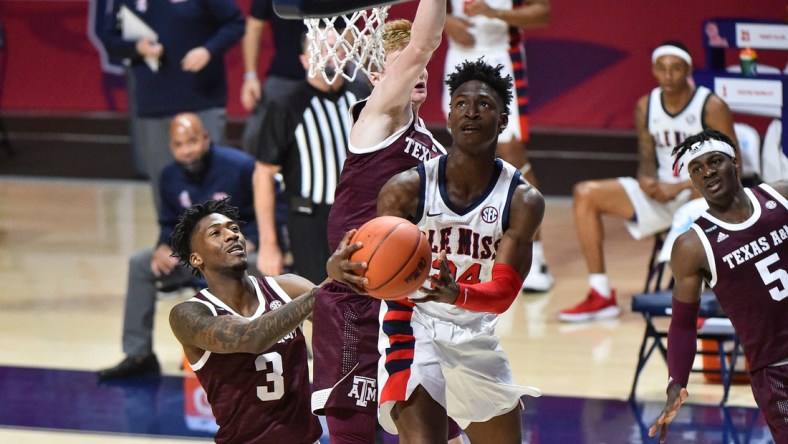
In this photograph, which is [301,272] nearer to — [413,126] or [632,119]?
[413,126]

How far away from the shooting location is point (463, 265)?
15.6ft

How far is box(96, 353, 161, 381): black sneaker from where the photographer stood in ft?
25.1

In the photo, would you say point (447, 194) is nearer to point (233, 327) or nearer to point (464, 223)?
point (464, 223)

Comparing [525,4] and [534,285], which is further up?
[525,4]

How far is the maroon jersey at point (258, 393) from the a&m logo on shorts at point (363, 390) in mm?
186

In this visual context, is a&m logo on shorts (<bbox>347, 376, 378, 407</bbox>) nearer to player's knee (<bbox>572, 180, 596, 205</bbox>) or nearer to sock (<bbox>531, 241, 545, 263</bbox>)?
player's knee (<bbox>572, 180, 596, 205</bbox>)

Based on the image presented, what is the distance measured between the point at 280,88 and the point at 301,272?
2.73m

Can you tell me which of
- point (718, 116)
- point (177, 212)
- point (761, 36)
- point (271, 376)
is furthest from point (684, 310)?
point (761, 36)

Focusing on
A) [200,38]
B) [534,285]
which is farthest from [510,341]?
[200,38]

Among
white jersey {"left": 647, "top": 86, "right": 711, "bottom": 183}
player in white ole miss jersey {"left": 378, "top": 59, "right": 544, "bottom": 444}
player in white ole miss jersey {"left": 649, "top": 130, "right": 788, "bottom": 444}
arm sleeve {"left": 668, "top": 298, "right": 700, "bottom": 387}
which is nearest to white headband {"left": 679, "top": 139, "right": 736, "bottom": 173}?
player in white ole miss jersey {"left": 649, "top": 130, "right": 788, "bottom": 444}

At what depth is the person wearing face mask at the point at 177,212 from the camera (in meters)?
7.70

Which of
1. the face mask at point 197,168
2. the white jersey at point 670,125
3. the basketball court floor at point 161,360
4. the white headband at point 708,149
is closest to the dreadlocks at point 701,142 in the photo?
the white headband at point 708,149

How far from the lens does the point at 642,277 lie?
9.70 metres

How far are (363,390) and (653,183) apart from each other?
A: 4107 millimetres
